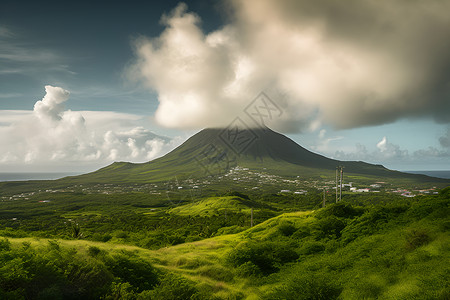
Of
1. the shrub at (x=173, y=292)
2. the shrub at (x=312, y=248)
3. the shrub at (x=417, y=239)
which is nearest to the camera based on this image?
the shrub at (x=173, y=292)

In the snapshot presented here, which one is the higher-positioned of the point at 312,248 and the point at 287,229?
the point at 312,248

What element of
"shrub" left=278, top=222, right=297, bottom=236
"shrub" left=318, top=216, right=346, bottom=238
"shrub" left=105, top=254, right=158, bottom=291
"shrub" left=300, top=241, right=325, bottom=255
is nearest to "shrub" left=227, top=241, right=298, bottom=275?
"shrub" left=300, top=241, right=325, bottom=255

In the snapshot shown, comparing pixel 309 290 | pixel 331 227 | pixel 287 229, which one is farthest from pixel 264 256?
pixel 331 227

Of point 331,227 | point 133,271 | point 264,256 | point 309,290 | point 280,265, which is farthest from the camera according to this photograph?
point 331,227

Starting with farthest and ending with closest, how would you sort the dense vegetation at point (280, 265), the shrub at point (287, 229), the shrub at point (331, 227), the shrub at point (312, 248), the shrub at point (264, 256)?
1. the shrub at point (287, 229)
2. the shrub at point (331, 227)
3. the shrub at point (312, 248)
4. the shrub at point (264, 256)
5. the dense vegetation at point (280, 265)

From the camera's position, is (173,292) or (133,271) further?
(133,271)

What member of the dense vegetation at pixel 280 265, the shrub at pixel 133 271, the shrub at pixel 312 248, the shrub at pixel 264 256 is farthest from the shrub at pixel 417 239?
the shrub at pixel 133 271

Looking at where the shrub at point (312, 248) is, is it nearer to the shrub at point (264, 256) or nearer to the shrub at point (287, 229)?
the shrub at point (264, 256)

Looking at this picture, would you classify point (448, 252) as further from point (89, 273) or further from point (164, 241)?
point (164, 241)

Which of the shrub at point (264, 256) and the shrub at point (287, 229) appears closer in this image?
the shrub at point (264, 256)

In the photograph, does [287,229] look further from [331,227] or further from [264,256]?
[264,256]

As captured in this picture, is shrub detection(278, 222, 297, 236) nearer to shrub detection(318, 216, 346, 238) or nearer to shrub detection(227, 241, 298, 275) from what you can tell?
shrub detection(318, 216, 346, 238)
